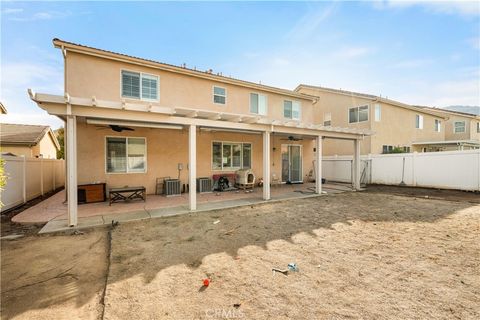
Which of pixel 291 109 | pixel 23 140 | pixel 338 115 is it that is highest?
pixel 338 115

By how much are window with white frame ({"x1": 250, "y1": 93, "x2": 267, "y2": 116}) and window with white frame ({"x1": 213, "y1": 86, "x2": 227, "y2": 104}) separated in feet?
5.50

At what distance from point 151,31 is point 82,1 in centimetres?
291

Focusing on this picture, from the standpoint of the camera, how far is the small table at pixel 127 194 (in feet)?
25.6

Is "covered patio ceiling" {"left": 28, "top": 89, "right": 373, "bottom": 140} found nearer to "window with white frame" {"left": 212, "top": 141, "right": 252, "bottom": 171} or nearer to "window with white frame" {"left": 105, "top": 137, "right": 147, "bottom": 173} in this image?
"window with white frame" {"left": 105, "top": 137, "right": 147, "bottom": 173}

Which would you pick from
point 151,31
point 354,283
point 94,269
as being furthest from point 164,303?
point 151,31

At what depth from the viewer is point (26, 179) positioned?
8.46 m

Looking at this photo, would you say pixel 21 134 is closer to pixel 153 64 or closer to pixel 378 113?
pixel 153 64

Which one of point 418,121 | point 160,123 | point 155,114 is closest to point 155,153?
point 160,123

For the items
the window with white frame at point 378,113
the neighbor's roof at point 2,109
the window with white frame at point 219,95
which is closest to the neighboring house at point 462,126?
the window with white frame at point 378,113

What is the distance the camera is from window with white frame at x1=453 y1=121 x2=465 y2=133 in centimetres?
2267

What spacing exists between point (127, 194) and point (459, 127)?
3228 cm
